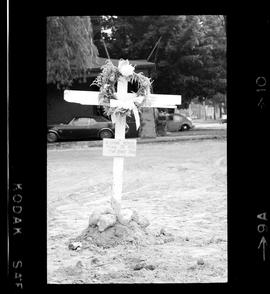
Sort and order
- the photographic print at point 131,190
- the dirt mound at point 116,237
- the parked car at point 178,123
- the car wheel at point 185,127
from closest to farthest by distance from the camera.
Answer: the photographic print at point 131,190 → the dirt mound at point 116,237 → the parked car at point 178,123 → the car wheel at point 185,127

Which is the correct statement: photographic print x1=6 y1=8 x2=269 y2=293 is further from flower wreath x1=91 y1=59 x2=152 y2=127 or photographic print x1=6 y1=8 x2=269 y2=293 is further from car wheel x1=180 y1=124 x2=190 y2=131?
car wheel x1=180 y1=124 x2=190 y2=131

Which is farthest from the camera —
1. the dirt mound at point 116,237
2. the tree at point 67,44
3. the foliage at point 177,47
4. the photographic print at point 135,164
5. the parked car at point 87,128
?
the foliage at point 177,47

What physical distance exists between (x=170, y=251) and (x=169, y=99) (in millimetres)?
1467

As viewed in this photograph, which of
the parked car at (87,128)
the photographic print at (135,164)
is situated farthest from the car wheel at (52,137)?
the parked car at (87,128)

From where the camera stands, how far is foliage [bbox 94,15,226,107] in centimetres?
1952

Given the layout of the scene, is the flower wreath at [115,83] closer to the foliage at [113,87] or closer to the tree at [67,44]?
the foliage at [113,87]

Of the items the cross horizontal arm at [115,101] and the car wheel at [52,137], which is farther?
the car wheel at [52,137]

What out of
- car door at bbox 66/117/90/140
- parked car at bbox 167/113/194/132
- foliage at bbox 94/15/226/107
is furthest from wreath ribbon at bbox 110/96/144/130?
parked car at bbox 167/113/194/132

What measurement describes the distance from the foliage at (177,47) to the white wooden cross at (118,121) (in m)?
14.4

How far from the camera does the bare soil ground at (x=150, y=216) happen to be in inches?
158

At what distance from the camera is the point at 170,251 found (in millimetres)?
4742
